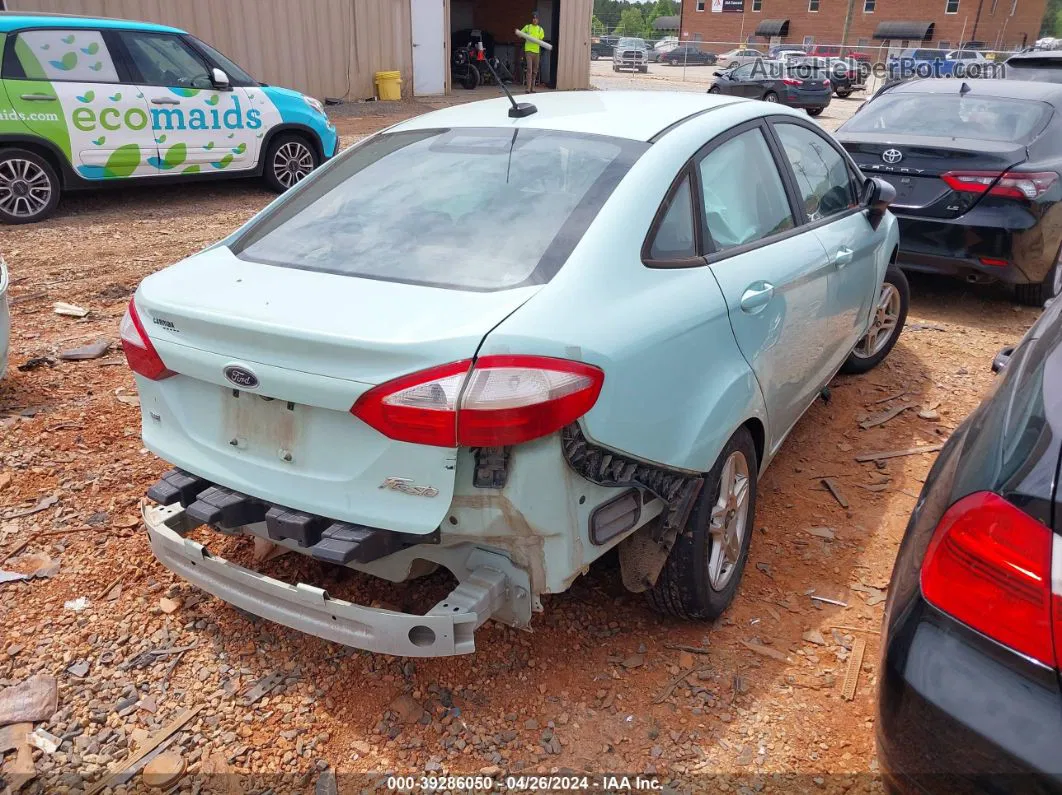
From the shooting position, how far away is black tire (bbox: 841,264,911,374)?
504 centimetres

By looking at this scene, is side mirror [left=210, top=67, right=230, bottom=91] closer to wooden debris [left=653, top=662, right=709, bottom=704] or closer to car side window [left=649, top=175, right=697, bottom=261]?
car side window [left=649, top=175, right=697, bottom=261]

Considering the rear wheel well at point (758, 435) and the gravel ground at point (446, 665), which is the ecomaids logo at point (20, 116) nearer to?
the gravel ground at point (446, 665)

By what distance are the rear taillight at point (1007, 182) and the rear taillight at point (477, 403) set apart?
5.05 meters

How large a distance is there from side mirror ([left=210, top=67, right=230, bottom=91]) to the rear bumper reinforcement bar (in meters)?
7.38

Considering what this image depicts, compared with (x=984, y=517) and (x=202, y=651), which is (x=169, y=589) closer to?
(x=202, y=651)

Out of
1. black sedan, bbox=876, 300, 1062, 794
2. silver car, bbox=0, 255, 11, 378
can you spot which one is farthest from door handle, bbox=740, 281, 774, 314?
silver car, bbox=0, 255, 11, 378

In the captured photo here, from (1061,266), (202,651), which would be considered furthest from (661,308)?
(1061,266)

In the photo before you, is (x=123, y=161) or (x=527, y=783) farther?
(x=123, y=161)

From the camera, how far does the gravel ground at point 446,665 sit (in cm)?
239

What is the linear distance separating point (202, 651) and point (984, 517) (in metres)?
2.39

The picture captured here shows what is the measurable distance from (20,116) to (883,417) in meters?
7.71

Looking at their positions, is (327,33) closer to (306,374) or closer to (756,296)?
(756,296)

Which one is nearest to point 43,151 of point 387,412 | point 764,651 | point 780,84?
point 387,412

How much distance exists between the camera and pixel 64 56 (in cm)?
774
